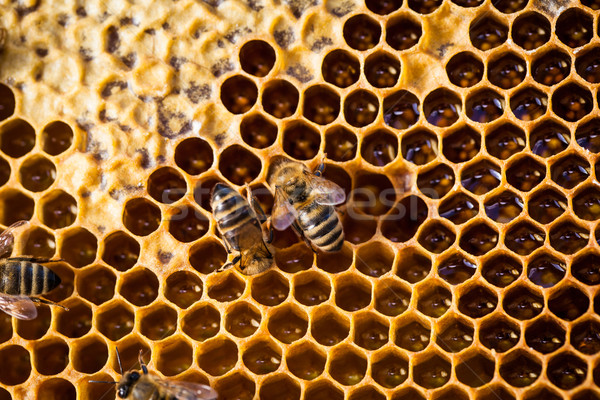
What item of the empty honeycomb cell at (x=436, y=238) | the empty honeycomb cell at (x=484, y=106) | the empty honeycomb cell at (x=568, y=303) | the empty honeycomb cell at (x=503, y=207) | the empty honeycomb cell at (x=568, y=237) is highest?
the empty honeycomb cell at (x=484, y=106)

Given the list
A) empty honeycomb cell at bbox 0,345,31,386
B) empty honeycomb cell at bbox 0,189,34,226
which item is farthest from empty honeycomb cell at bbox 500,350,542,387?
empty honeycomb cell at bbox 0,189,34,226

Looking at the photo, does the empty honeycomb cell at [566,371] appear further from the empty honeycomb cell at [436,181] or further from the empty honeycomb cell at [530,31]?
the empty honeycomb cell at [530,31]

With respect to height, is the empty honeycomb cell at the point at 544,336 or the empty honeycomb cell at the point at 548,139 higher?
the empty honeycomb cell at the point at 548,139

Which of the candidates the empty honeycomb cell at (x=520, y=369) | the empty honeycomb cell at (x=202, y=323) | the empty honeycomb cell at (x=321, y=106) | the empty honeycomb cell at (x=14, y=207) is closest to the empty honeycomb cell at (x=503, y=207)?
the empty honeycomb cell at (x=520, y=369)

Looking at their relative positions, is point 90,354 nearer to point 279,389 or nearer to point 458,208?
point 279,389

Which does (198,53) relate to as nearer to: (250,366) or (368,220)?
(368,220)

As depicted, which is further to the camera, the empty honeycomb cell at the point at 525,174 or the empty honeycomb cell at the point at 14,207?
the empty honeycomb cell at the point at 14,207

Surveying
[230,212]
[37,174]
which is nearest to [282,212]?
[230,212]
